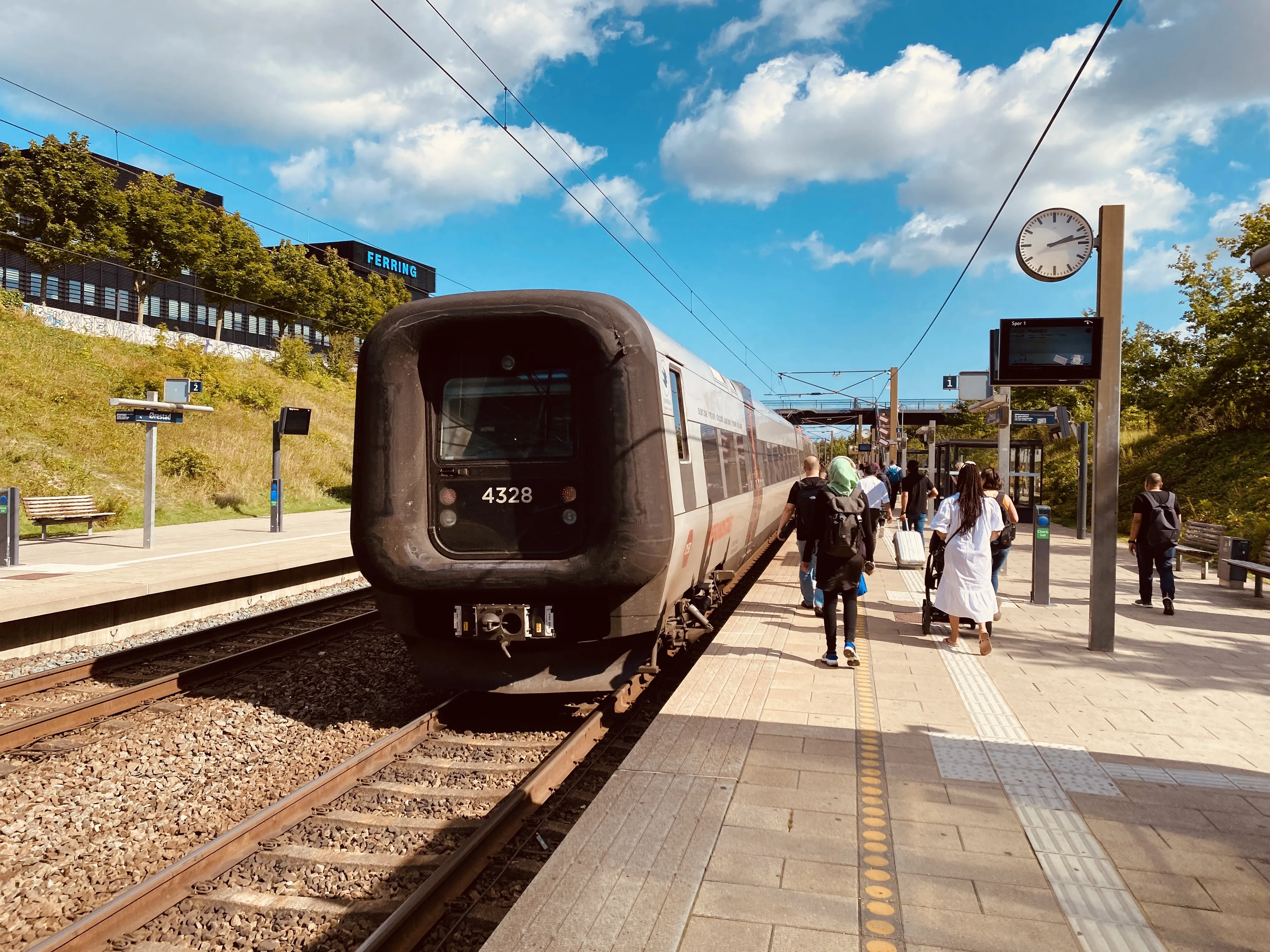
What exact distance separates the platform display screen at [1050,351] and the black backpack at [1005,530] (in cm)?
124

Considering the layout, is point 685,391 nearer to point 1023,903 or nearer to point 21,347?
point 1023,903

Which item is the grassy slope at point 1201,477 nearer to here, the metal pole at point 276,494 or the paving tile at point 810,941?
the paving tile at point 810,941

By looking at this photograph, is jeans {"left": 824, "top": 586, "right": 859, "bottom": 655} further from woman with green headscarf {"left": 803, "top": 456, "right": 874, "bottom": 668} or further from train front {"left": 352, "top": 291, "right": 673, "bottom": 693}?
train front {"left": 352, "top": 291, "right": 673, "bottom": 693}

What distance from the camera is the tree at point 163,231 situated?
30.3 meters

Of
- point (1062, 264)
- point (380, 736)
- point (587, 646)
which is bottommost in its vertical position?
point (380, 736)

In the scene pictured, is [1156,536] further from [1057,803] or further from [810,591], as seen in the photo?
[1057,803]

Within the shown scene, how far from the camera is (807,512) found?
7.69 metres

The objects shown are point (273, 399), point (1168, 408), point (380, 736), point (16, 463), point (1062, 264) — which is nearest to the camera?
point (380, 736)

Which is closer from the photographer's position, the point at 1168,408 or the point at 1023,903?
the point at 1023,903

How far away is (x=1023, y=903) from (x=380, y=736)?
4110mm

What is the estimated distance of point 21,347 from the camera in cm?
2469

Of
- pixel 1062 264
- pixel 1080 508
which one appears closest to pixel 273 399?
pixel 1080 508

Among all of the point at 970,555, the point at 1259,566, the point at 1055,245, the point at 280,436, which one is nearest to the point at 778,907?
the point at 970,555

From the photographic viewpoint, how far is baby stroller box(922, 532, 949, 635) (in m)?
8.45
